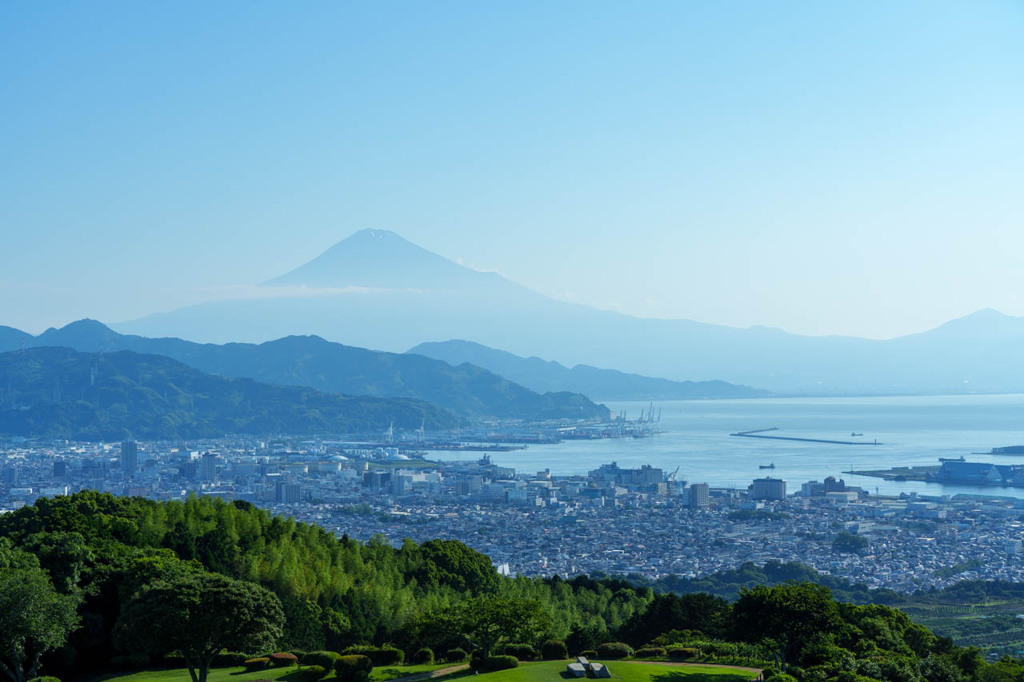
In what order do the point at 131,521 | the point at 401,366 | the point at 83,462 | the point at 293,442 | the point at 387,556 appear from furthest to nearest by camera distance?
the point at 401,366, the point at 293,442, the point at 83,462, the point at 387,556, the point at 131,521

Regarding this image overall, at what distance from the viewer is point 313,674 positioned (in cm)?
1510

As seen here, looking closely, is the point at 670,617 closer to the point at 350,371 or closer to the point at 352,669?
the point at 352,669

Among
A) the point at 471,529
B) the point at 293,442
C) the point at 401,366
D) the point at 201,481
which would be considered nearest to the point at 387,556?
the point at 471,529

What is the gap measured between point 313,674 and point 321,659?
84cm

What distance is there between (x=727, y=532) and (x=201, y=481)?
39.5 metres

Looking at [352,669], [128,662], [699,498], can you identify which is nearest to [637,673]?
[352,669]

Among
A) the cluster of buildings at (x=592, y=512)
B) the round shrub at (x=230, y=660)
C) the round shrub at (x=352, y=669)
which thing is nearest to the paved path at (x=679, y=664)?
the round shrub at (x=352, y=669)

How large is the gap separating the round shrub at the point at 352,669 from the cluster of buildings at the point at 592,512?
873 inches

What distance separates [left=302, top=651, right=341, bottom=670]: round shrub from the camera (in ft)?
51.5

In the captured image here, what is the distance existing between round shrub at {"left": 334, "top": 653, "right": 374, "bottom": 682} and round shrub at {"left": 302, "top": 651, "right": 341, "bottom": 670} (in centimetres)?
51

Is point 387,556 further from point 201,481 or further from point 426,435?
point 426,435

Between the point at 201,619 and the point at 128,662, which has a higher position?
the point at 201,619

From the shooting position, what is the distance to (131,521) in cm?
2223

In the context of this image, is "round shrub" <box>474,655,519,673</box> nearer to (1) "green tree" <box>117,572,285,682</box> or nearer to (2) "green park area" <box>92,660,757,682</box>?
(2) "green park area" <box>92,660,757,682</box>
